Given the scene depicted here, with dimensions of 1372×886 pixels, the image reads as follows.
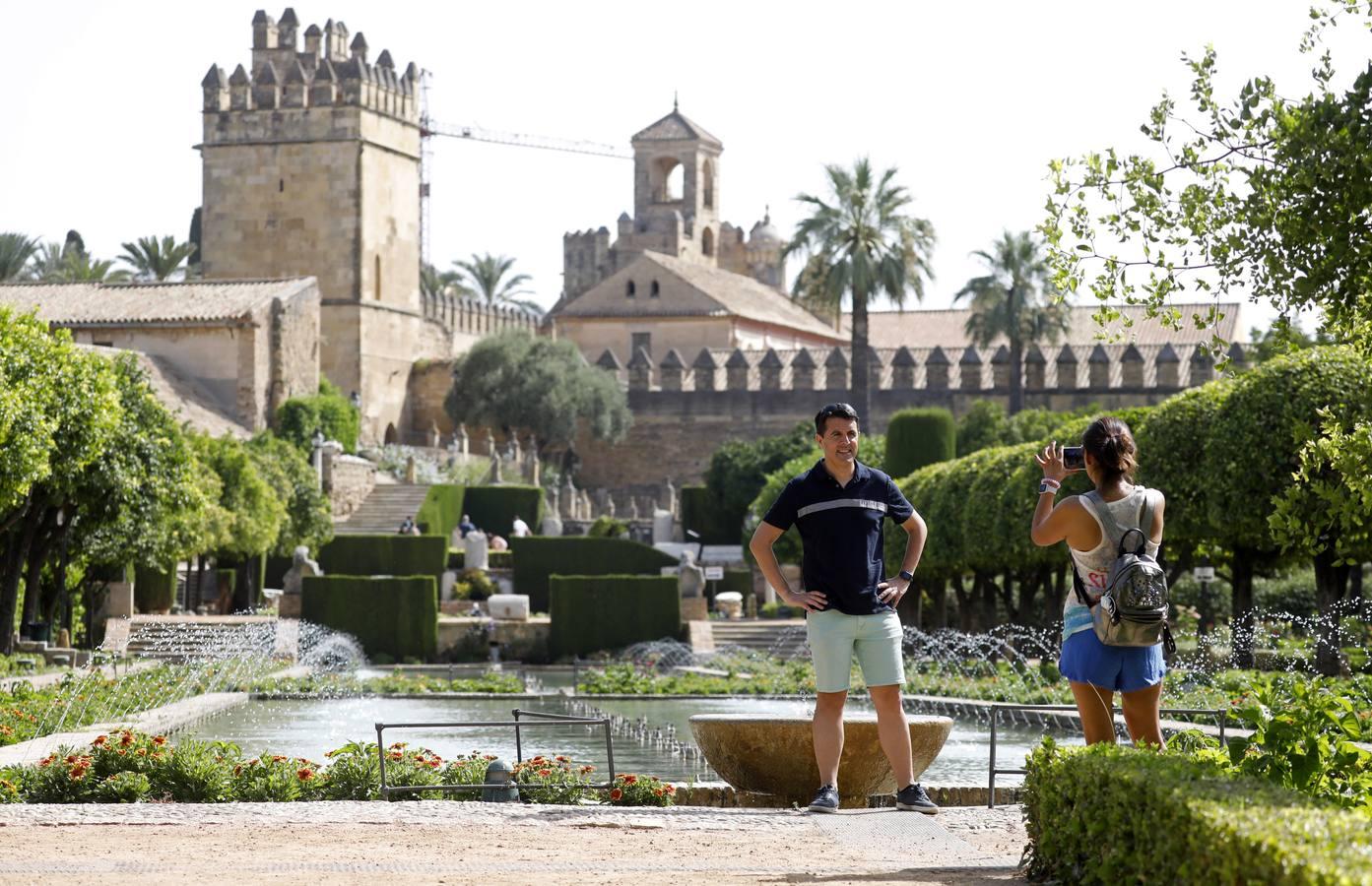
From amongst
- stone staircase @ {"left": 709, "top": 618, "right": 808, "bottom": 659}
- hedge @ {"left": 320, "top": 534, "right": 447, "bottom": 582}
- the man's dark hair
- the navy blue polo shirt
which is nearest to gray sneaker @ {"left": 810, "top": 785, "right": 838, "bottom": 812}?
the navy blue polo shirt

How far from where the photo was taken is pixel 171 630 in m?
24.6

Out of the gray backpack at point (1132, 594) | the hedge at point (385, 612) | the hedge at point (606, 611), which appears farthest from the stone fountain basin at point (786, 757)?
the hedge at point (606, 611)

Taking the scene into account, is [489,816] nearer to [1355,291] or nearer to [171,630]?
[1355,291]

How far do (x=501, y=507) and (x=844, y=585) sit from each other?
40205mm

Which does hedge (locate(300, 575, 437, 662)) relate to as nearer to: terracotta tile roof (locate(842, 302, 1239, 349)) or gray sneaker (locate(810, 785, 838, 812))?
gray sneaker (locate(810, 785, 838, 812))

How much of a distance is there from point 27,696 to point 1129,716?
10.1 meters

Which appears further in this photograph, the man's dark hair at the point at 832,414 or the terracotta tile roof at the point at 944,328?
the terracotta tile roof at the point at 944,328

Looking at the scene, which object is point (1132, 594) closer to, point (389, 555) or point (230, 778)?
point (230, 778)

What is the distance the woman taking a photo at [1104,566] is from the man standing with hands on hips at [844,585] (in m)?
0.77

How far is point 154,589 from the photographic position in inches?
Answer: 1227

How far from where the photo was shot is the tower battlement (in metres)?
56.8

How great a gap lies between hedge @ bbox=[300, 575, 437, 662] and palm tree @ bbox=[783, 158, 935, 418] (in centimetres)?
2064

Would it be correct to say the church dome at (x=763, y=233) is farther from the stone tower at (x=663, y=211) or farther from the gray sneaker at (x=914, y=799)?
the gray sneaker at (x=914, y=799)

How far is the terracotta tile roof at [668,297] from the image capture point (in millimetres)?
66812
